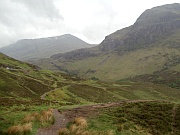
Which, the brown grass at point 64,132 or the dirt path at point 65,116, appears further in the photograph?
the dirt path at point 65,116

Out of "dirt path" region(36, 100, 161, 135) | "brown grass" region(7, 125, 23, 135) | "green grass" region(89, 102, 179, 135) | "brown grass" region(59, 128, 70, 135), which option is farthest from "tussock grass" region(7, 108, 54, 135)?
"green grass" region(89, 102, 179, 135)

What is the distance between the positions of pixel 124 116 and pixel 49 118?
9.16 metres

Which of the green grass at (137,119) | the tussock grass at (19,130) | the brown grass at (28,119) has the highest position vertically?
the brown grass at (28,119)

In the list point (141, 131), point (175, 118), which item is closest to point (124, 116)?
point (141, 131)

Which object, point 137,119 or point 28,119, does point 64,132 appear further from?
point 137,119

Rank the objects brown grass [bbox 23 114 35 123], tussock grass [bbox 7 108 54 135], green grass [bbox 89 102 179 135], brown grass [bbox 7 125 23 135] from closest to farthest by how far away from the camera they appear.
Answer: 1. brown grass [bbox 7 125 23 135]
2. tussock grass [bbox 7 108 54 135]
3. brown grass [bbox 23 114 35 123]
4. green grass [bbox 89 102 179 135]

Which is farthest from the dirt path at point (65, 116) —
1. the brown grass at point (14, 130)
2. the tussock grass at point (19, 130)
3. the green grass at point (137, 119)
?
the brown grass at point (14, 130)

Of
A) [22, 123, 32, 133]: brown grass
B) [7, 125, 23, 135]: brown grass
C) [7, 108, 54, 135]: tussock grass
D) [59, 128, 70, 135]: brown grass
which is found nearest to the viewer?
[7, 125, 23, 135]: brown grass

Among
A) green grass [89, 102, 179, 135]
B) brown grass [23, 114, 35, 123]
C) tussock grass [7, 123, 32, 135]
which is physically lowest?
green grass [89, 102, 179, 135]

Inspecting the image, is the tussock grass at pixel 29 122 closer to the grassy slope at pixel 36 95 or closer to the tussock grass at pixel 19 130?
the tussock grass at pixel 19 130

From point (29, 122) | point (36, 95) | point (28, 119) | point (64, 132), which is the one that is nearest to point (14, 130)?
point (29, 122)

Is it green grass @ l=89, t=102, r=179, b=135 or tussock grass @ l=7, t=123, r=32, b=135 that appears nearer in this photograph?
tussock grass @ l=7, t=123, r=32, b=135

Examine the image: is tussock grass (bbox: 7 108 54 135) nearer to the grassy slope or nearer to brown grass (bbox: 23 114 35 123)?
brown grass (bbox: 23 114 35 123)

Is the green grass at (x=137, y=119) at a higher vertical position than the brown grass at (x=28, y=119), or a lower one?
lower
